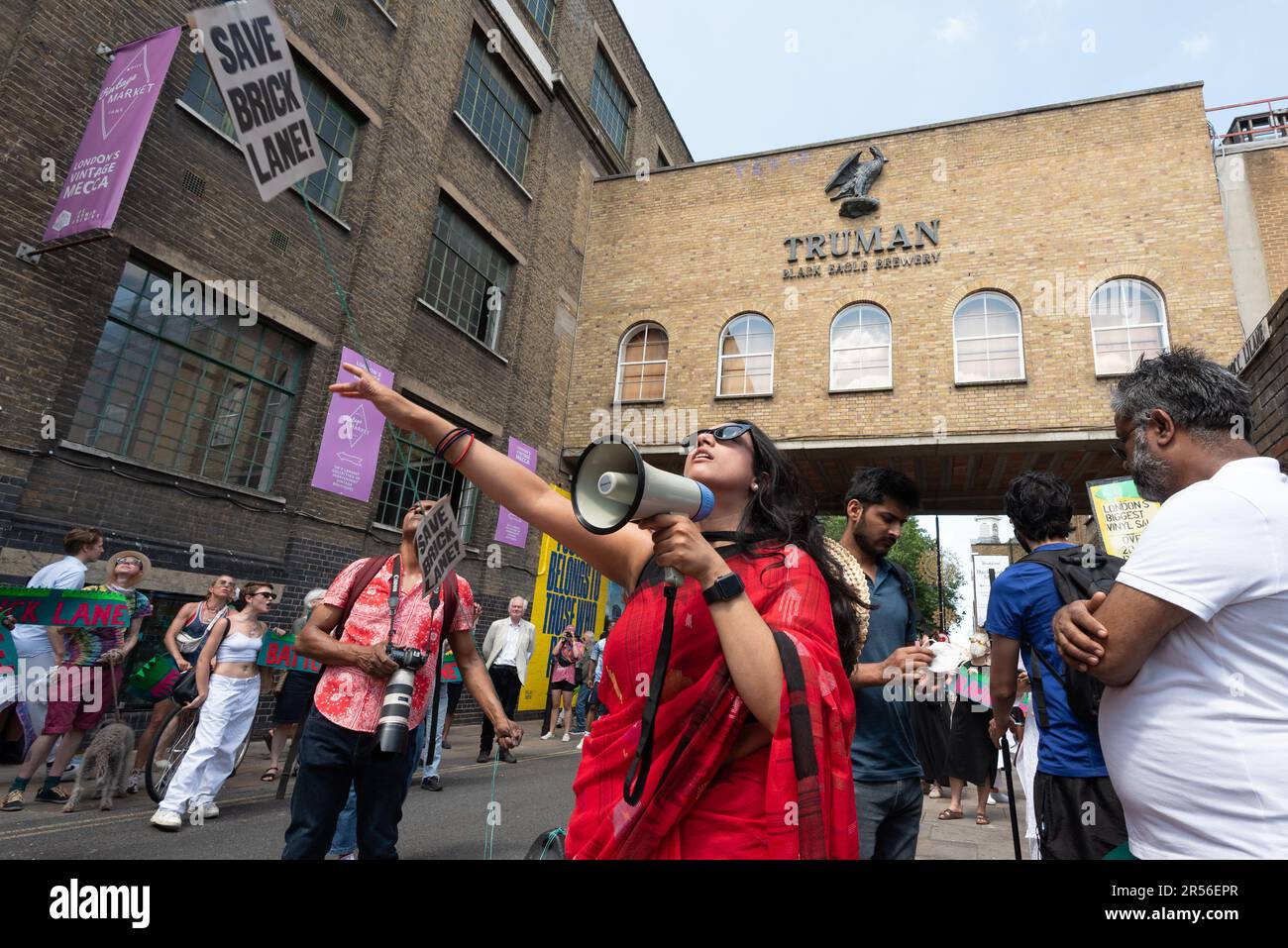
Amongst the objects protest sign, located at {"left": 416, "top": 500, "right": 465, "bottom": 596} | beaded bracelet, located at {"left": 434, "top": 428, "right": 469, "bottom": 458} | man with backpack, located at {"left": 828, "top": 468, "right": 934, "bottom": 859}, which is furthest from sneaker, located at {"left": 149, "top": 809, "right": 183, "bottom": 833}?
man with backpack, located at {"left": 828, "top": 468, "right": 934, "bottom": 859}

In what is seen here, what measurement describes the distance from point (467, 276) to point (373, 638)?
11843 mm

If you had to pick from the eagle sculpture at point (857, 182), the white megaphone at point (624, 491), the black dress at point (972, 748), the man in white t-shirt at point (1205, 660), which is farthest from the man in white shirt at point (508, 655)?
the eagle sculpture at point (857, 182)

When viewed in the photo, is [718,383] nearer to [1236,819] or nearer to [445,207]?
[445,207]

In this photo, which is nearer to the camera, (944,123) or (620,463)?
(620,463)

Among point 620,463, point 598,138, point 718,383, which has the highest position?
point 598,138

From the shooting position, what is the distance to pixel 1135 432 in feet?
5.96

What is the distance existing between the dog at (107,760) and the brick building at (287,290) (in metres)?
2.36

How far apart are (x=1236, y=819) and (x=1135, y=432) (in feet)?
3.03

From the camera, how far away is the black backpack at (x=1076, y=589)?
2625 mm

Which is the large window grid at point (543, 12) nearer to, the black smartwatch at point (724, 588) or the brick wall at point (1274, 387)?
the brick wall at point (1274, 387)

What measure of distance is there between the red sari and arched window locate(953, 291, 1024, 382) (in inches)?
537

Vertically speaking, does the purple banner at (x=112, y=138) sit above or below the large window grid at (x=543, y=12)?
below

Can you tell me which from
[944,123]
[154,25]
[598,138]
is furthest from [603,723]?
[598,138]

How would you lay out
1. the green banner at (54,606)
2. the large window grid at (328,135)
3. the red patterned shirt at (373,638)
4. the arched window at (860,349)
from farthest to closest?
the arched window at (860,349) → the large window grid at (328,135) → the green banner at (54,606) → the red patterned shirt at (373,638)
